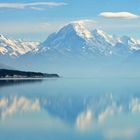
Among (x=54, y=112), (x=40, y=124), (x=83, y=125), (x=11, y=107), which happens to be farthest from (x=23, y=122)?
(x=11, y=107)

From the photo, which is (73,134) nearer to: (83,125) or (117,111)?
(83,125)

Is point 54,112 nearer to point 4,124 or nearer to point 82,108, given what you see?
point 82,108

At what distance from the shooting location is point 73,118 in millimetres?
58875

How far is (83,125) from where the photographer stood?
174 feet

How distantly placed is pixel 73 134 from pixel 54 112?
1853cm

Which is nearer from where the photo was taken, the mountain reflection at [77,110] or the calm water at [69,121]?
→ the calm water at [69,121]

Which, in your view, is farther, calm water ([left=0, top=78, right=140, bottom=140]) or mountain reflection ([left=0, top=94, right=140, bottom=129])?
mountain reflection ([left=0, top=94, right=140, bottom=129])

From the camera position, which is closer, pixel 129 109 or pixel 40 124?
pixel 40 124

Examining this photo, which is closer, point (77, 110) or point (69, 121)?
point (69, 121)

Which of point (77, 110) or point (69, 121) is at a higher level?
point (69, 121)

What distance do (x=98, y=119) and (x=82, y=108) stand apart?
12693 millimetres

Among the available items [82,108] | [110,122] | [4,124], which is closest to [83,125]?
[110,122]

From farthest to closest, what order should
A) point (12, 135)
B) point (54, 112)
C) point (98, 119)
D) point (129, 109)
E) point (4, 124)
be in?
1. point (129, 109)
2. point (54, 112)
3. point (98, 119)
4. point (4, 124)
5. point (12, 135)

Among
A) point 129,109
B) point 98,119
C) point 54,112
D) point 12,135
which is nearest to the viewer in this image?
point 12,135
